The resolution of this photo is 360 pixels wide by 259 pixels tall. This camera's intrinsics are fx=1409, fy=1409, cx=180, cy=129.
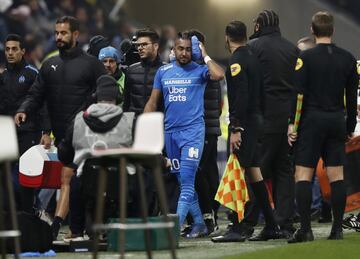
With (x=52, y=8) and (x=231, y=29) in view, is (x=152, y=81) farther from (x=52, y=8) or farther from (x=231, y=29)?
(x=52, y=8)

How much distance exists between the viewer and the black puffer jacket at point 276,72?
13.8m

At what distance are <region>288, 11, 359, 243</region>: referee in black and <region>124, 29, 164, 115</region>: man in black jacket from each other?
2.20m

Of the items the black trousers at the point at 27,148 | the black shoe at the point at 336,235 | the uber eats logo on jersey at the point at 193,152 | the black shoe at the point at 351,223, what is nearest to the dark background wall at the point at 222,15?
→ the black shoe at the point at 351,223

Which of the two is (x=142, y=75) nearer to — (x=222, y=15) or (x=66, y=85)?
(x=66, y=85)

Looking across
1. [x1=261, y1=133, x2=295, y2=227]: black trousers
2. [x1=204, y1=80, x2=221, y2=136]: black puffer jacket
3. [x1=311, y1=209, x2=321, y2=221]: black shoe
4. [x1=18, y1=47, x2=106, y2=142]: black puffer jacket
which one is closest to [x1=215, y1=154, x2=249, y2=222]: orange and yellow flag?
[x1=261, y1=133, x2=295, y2=227]: black trousers

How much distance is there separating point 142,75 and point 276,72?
4.62ft

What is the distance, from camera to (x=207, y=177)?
15.0 meters

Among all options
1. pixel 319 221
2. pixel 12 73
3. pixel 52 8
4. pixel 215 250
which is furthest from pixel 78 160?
pixel 52 8

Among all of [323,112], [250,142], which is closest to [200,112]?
[250,142]

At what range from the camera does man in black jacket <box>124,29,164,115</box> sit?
14375 millimetres

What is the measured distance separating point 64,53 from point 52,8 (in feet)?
36.6

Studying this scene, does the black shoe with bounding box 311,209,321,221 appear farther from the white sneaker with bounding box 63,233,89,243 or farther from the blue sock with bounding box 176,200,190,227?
the white sneaker with bounding box 63,233,89,243

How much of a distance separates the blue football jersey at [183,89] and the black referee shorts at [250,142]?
2.83 feet

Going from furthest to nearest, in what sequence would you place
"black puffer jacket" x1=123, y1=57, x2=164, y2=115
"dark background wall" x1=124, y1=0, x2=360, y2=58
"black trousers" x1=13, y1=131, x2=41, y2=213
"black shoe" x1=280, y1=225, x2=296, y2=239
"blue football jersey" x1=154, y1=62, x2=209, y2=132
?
"dark background wall" x1=124, y1=0, x2=360, y2=58 < "black trousers" x1=13, y1=131, x2=41, y2=213 < "black puffer jacket" x1=123, y1=57, x2=164, y2=115 < "blue football jersey" x1=154, y1=62, x2=209, y2=132 < "black shoe" x1=280, y1=225, x2=296, y2=239
